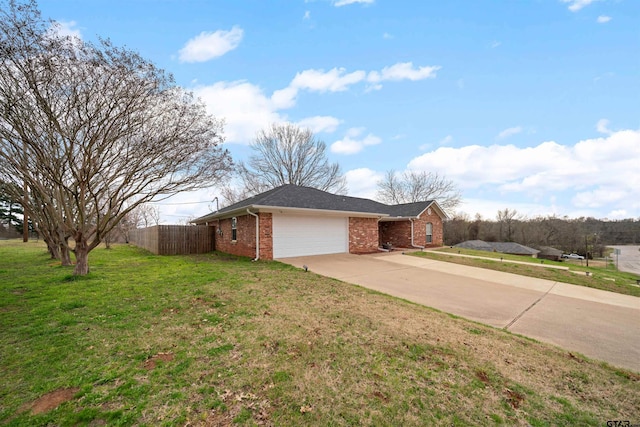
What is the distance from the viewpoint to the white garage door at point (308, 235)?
459 inches

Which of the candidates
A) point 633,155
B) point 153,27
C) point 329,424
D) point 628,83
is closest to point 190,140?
point 153,27

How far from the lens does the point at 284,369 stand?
295 cm

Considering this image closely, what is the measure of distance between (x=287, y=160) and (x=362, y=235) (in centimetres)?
1401

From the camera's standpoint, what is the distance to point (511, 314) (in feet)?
17.4

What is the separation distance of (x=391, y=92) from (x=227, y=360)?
13.2m

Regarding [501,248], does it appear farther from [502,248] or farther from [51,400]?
[51,400]

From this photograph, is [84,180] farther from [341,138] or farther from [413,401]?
[341,138]

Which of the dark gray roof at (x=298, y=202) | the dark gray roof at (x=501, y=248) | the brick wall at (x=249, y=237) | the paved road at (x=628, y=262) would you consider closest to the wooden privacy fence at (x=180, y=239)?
the dark gray roof at (x=298, y=202)

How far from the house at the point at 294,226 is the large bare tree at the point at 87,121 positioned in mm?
3084

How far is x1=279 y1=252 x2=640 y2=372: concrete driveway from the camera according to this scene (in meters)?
4.17

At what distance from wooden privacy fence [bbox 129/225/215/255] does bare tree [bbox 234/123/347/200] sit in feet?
32.4

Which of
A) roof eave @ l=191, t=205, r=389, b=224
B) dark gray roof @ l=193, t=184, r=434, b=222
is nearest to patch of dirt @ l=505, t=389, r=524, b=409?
roof eave @ l=191, t=205, r=389, b=224

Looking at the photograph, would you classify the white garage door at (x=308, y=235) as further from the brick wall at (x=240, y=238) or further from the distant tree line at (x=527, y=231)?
the distant tree line at (x=527, y=231)

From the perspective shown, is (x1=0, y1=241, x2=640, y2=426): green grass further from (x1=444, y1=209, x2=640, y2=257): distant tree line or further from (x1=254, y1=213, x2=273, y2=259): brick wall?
(x1=444, y1=209, x2=640, y2=257): distant tree line
